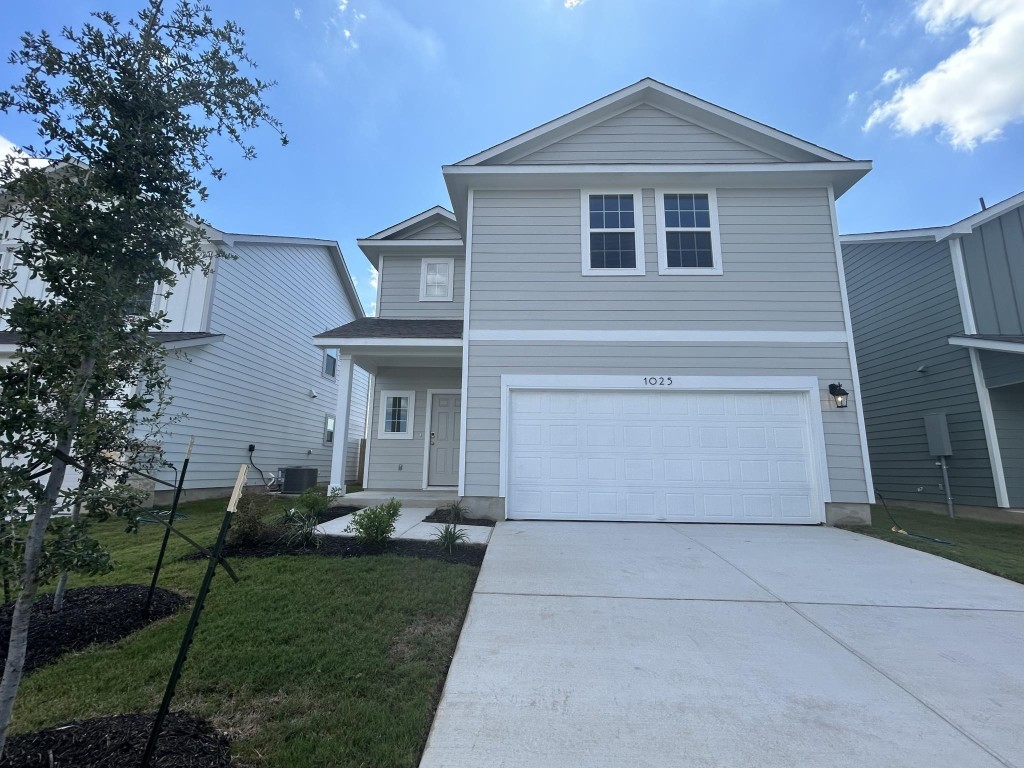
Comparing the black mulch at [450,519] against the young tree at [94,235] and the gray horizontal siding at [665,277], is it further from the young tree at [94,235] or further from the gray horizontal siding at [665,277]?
the young tree at [94,235]

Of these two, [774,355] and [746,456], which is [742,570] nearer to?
[746,456]

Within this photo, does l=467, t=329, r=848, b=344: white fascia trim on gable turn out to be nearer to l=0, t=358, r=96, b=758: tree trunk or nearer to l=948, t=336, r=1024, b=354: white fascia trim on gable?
l=948, t=336, r=1024, b=354: white fascia trim on gable

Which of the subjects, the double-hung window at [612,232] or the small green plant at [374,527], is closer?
the small green plant at [374,527]

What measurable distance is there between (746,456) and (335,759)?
270 inches

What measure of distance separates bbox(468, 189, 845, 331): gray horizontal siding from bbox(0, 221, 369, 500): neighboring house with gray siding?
3902 mm

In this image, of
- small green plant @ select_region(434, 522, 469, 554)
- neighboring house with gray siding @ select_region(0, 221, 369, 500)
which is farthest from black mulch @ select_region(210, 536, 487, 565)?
neighboring house with gray siding @ select_region(0, 221, 369, 500)

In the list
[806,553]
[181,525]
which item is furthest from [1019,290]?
[181,525]

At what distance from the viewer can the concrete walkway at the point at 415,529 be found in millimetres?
5773

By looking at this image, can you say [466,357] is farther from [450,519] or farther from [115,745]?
[115,745]

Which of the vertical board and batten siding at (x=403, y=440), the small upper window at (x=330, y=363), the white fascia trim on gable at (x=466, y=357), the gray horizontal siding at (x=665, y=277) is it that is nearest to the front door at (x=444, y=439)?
the vertical board and batten siding at (x=403, y=440)

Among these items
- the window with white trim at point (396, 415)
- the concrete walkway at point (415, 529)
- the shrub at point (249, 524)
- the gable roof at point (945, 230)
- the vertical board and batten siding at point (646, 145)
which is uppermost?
the vertical board and batten siding at point (646, 145)

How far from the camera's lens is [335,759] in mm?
1946

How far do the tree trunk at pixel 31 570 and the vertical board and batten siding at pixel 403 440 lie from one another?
8759 mm

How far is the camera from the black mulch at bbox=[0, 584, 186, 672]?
2.95m
